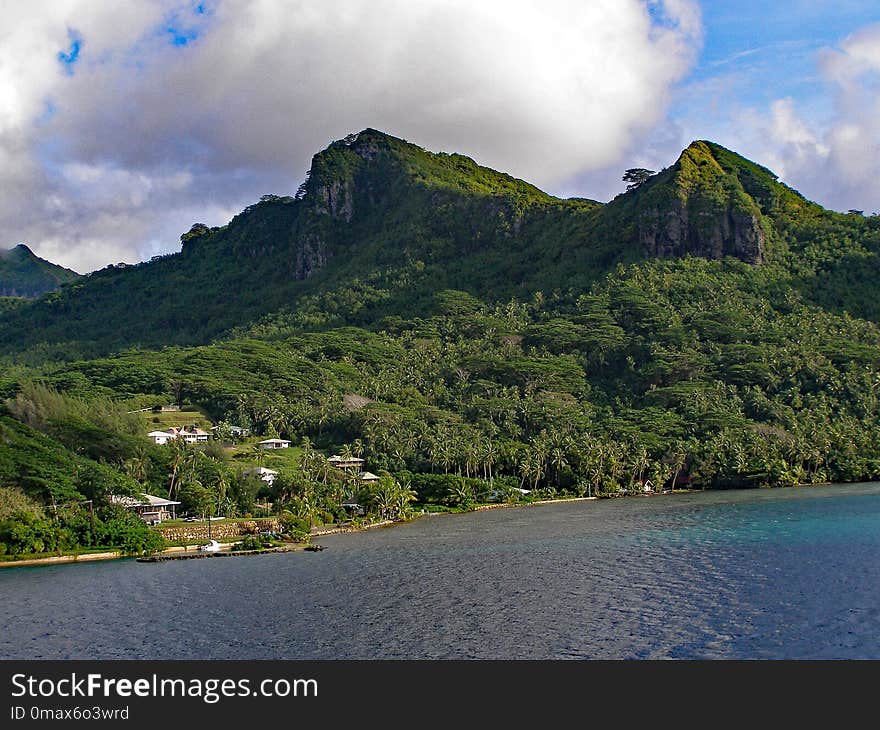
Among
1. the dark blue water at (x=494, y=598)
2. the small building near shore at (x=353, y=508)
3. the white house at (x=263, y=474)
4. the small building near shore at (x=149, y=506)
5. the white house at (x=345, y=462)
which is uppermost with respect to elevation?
the white house at (x=345, y=462)

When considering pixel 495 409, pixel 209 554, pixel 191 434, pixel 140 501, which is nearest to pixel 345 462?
pixel 191 434

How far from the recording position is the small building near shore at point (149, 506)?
284 ft

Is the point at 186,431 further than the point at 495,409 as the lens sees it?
No

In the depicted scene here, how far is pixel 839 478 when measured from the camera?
129375 mm

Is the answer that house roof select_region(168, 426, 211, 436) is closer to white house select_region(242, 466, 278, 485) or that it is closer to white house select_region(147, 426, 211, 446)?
white house select_region(147, 426, 211, 446)

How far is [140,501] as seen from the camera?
8781 cm

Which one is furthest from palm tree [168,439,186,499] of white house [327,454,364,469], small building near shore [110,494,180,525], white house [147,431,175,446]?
white house [327,454,364,469]

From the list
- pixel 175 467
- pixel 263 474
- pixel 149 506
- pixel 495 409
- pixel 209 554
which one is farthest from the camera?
pixel 495 409

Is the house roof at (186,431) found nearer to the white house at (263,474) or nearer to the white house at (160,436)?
the white house at (160,436)

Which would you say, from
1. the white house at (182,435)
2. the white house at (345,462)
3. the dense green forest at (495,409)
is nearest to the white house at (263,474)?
the dense green forest at (495,409)

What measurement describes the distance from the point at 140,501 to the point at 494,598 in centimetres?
4577

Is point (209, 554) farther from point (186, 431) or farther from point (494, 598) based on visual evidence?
point (186, 431)

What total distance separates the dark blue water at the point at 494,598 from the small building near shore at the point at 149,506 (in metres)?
14.0
